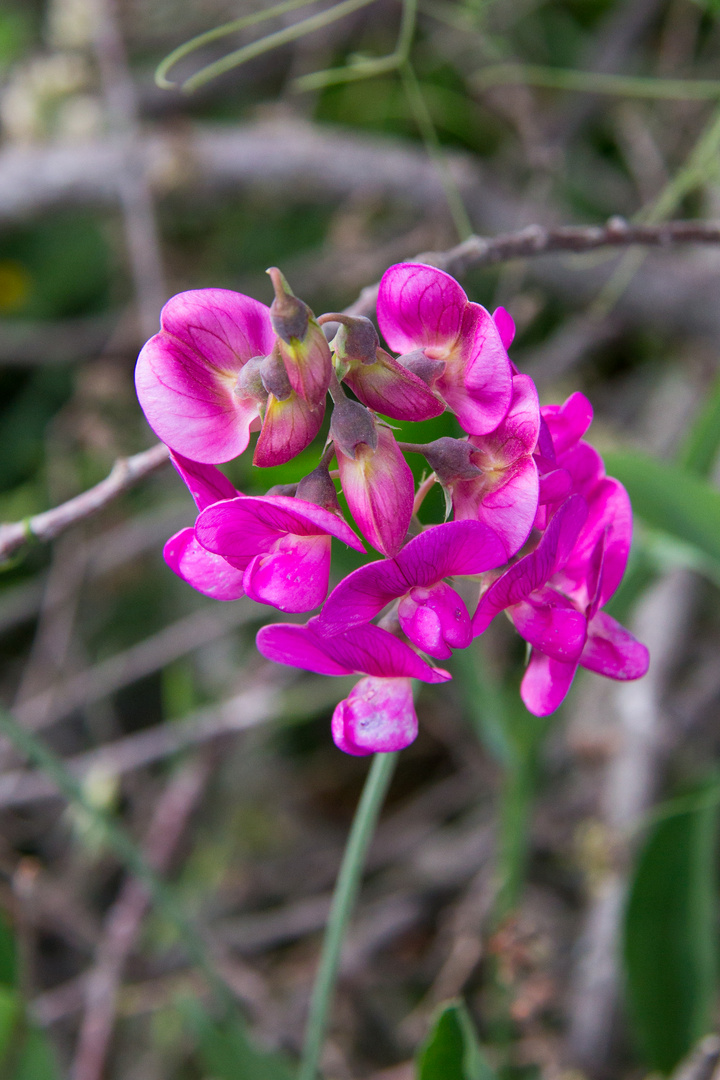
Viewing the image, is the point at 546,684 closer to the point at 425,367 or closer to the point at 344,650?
the point at 344,650

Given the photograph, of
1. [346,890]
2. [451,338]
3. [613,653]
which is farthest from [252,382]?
[346,890]

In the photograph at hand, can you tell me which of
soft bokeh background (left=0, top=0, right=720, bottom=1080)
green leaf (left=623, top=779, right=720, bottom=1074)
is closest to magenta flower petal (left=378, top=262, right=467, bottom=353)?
soft bokeh background (left=0, top=0, right=720, bottom=1080)

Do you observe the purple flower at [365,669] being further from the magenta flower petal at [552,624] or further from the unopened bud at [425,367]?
the unopened bud at [425,367]

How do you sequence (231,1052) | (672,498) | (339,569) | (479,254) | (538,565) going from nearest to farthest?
(538,565) → (479,254) → (672,498) → (231,1052) → (339,569)

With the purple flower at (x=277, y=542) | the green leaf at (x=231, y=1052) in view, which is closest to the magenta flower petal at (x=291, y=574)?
the purple flower at (x=277, y=542)

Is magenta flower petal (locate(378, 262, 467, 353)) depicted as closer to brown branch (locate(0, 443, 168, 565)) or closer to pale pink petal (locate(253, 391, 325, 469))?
pale pink petal (locate(253, 391, 325, 469))

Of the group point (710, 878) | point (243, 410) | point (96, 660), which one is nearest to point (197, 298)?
point (243, 410)
